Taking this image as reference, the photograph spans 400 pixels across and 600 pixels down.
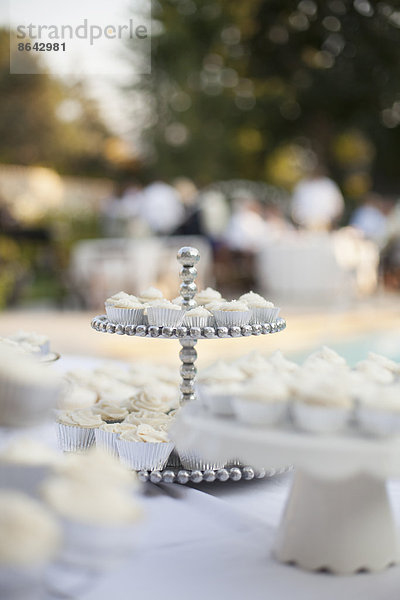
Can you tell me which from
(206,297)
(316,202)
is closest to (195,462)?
(206,297)

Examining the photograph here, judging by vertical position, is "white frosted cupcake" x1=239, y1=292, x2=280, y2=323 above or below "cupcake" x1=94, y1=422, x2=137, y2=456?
above

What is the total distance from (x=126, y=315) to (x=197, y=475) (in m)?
0.47

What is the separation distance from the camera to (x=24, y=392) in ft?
4.04

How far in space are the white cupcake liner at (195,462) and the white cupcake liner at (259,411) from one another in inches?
28.5

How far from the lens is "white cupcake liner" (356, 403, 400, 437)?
3.99ft

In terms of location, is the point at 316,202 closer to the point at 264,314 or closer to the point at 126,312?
the point at 264,314

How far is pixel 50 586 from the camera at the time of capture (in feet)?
4.18

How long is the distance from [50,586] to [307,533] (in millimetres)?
495

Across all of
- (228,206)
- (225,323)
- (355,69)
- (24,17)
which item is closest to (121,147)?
(355,69)

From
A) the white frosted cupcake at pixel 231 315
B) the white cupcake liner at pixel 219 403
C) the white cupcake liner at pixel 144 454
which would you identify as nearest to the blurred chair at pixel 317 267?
the white frosted cupcake at pixel 231 315

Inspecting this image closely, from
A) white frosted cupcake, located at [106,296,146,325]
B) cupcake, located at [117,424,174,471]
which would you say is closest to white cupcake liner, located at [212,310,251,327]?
white frosted cupcake, located at [106,296,146,325]

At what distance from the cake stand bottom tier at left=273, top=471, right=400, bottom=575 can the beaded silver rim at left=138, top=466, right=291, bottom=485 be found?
20.4 inches

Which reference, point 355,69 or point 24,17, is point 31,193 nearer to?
point 24,17

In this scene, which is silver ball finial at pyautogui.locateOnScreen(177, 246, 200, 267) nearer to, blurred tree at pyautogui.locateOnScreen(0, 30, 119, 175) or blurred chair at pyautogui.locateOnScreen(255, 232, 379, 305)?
blurred chair at pyautogui.locateOnScreen(255, 232, 379, 305)
